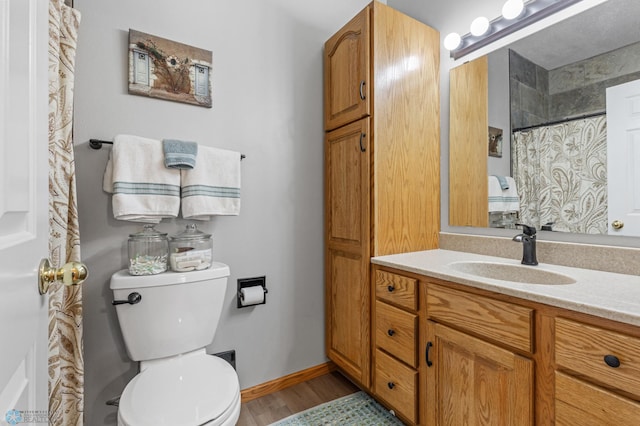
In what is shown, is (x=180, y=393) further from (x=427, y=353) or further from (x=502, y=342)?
(x=502, y=342)

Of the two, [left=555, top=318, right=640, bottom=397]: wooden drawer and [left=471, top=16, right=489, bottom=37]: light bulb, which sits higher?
[left=471, top=16, right=489, bottom=37]: light bulb

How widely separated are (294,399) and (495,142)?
179 cm

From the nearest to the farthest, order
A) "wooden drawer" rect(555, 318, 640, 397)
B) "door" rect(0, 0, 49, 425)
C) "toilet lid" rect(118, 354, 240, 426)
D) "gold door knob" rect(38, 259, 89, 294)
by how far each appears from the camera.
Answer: "door" rect(0, 0, 49, 425) → "gold door knob" rect(38, 259, 89, 294) → "wooden drawer" rect(555, 318, 640, 397) → "toilet lid" rect(118, 354, 240, 426)

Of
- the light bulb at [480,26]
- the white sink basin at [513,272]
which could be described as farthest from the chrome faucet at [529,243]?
the light bulb at [480,26]

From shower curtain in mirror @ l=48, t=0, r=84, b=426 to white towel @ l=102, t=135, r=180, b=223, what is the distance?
158 millimetres

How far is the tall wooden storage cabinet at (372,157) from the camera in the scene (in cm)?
157

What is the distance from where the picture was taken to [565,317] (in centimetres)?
88

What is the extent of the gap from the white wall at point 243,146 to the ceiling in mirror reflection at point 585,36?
1156 mm

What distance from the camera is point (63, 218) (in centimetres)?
108

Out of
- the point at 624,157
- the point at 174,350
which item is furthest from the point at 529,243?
the point at 174,350

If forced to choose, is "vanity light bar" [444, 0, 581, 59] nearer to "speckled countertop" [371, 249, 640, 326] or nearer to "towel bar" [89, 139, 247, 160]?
"speckled countertop" [371, 249, 640, 326]

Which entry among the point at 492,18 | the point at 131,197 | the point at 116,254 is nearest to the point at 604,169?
the point at 492,18

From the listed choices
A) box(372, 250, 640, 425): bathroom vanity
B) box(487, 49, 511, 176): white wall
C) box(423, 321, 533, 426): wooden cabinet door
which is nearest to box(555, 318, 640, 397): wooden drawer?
box(372, 250, 640, 425): bathroom vanity

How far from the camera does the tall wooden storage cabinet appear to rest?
1.57 metres
